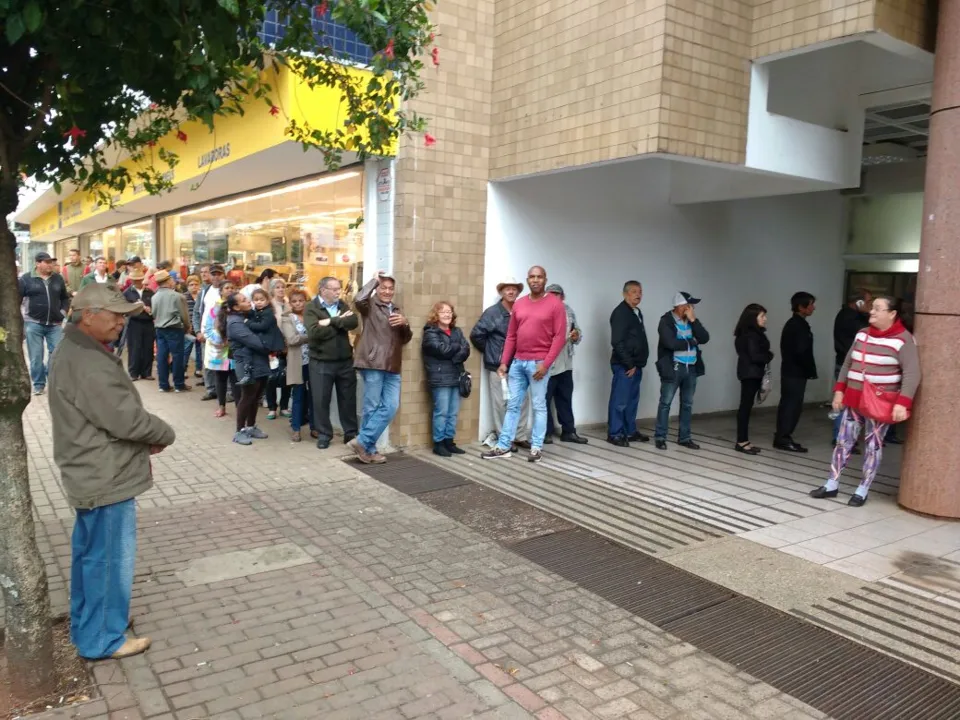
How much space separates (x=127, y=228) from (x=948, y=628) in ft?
64.9

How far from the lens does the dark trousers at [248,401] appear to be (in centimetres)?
816

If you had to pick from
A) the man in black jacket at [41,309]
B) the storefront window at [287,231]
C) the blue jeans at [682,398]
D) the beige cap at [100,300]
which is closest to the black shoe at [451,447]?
the storefront window at [287,231]

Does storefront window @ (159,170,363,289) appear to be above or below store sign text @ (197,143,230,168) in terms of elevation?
below

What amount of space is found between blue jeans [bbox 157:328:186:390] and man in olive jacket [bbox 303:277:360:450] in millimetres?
4042

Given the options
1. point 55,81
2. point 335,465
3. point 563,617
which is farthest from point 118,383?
point 335,465

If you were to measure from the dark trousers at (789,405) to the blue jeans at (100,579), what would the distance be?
282 inches

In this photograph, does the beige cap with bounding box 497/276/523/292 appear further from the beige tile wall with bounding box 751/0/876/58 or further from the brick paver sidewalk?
the beige tile wall with bounding box 751/0/876/58

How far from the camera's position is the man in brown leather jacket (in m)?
7.43

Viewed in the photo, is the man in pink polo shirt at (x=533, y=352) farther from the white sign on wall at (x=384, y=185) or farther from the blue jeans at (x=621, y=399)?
the white sign on wall at (x=384, y=185)

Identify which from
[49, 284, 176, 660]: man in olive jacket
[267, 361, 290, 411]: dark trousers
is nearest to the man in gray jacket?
[267, 361, 290, 411]: dark trousers

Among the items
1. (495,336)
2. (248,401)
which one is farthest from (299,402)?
(495,336)

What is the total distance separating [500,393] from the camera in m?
8.26

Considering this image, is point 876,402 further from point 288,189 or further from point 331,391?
point 288,189

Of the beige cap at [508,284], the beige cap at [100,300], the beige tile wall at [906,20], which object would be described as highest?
the beige tile wall at [906,20]
